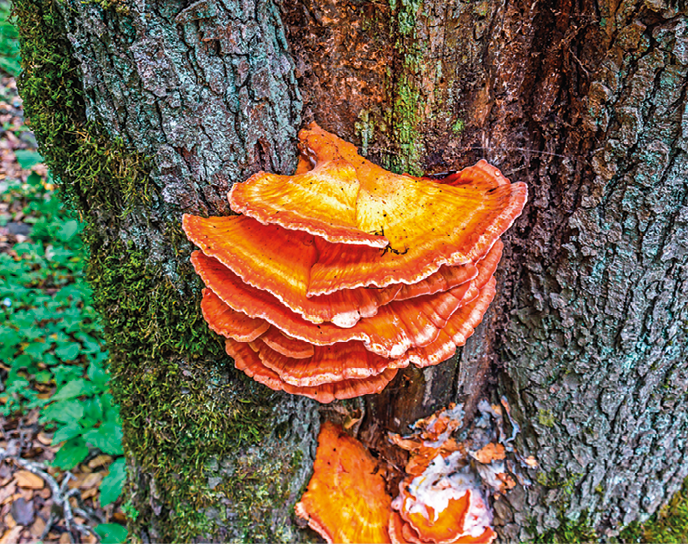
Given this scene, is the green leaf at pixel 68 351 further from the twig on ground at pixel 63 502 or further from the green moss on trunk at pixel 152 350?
the green moss on trunk at pixel 152 350

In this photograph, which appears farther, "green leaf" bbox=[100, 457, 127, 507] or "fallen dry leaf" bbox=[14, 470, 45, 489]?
"fallen dry leaf" bbox=[14, 470, 45, 489]

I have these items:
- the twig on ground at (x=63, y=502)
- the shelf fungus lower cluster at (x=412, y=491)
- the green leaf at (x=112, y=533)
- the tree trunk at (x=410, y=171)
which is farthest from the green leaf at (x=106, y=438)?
the shelf fungus lower cluster at (x=412, y=491)

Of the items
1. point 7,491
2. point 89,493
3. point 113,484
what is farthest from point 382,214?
point 7,491

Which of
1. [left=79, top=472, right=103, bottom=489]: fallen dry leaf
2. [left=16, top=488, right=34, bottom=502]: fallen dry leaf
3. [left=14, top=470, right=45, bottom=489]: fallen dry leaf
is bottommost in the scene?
[left=79, top=472, right=103, bottom=489]: fallen dry leaf

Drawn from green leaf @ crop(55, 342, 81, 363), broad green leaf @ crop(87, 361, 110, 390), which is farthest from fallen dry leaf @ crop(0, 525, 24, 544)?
green leaf @ crop(55, 342, 81, 363)

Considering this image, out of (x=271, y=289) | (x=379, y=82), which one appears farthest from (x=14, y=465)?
(x=379, y=82)

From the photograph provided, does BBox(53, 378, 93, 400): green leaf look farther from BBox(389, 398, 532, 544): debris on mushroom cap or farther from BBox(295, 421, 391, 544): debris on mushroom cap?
BBox(389, 398, 532, 544): debris on mushroom cap
